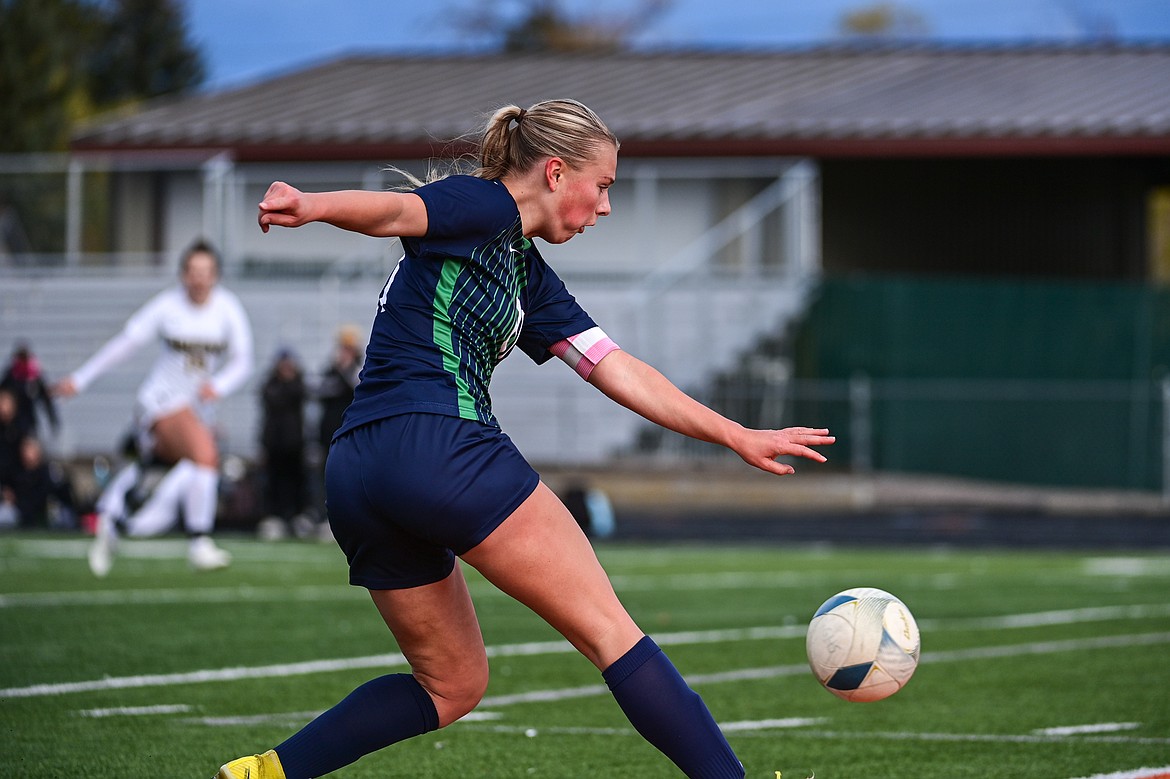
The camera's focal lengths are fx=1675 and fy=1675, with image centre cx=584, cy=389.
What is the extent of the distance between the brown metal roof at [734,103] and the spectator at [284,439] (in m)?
7.25

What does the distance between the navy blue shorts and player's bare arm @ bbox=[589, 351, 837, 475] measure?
0.45 meters

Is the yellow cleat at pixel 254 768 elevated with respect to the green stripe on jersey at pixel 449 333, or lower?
lower

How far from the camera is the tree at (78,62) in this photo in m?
41.9

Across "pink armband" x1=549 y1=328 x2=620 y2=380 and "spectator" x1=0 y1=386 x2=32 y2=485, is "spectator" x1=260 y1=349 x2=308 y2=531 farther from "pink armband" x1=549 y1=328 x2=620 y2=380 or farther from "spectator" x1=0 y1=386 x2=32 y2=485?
"pink armband" x1=549 y1=328 x2=620 y2=380

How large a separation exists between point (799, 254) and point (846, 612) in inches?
774

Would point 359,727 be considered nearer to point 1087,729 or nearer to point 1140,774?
point 1140,774

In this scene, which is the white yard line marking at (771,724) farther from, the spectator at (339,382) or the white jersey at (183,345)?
the spectator at (339,382)

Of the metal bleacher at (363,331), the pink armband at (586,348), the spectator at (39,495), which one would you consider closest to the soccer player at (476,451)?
the pink armband at (586,348)

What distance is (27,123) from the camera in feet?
138

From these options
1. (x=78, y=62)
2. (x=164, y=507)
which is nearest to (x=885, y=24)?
(x=78, y=62)

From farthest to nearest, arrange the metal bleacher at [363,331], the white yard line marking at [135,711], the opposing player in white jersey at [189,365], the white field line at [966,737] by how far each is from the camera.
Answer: the metal bleacher at [363,331] < the opposing player in white jersey at [189,365] < the white yard line marking at [135,711] < the white field line at [966,737]

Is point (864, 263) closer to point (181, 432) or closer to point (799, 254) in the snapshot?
point (799, 254)

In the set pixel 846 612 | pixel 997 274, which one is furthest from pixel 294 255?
pixel 846 612

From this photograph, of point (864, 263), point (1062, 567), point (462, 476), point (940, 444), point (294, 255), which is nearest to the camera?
point (462, 476)
